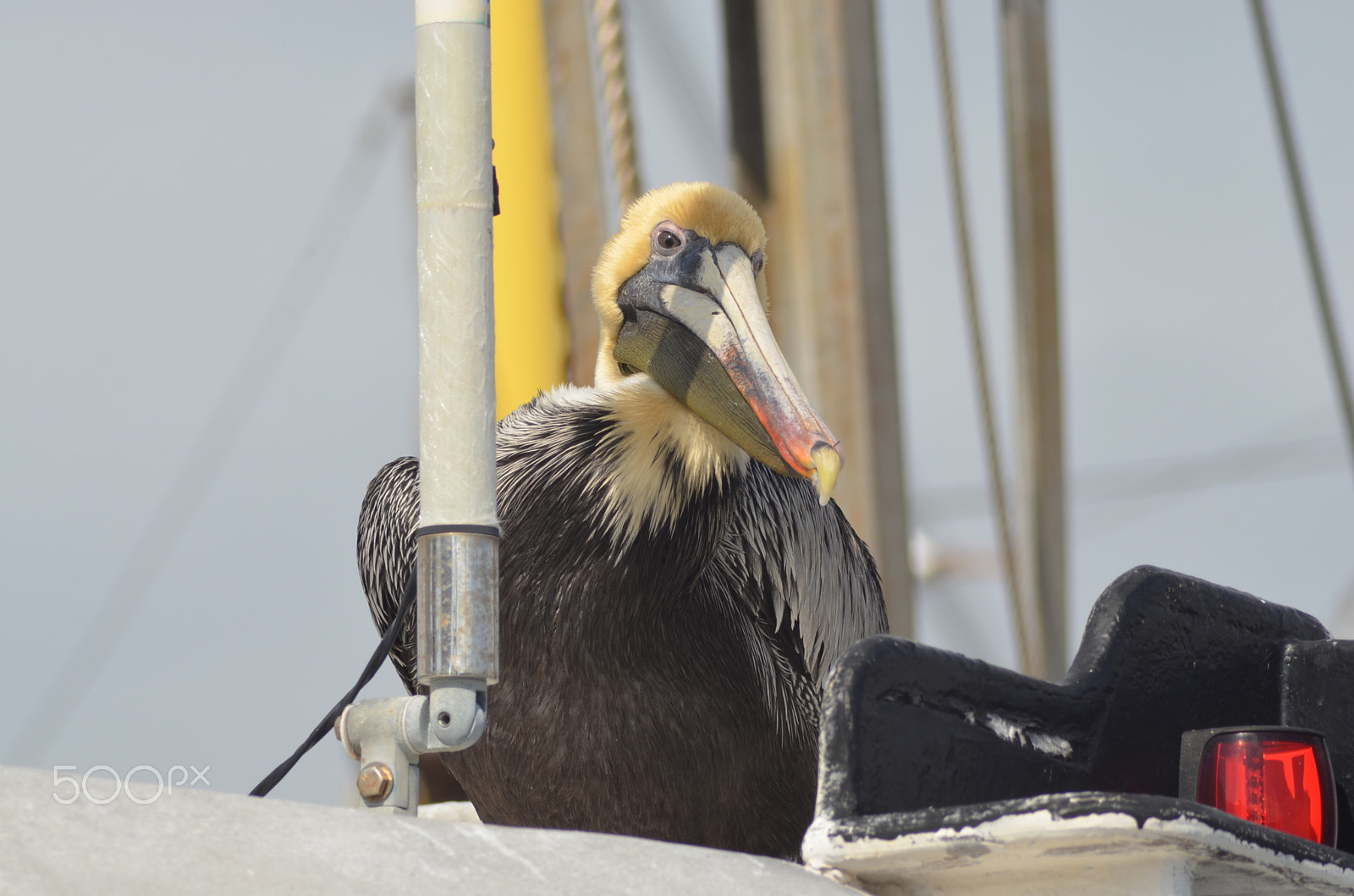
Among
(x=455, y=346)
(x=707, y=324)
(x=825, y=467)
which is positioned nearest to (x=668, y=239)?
(x=707, y=324)

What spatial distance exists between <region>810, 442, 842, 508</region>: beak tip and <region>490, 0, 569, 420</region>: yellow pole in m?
1.86

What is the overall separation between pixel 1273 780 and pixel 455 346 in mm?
1071

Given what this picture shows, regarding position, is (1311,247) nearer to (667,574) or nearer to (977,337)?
(977,337)

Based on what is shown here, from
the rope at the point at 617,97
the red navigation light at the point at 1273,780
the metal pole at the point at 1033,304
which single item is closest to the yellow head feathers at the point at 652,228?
the rope at the point at 617,97

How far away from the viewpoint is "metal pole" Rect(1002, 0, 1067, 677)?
21.6 feet

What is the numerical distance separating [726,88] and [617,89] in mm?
1303

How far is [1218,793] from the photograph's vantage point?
1.89 m

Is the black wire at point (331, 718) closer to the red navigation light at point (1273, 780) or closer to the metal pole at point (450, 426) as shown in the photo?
the metal pole at point (450, 426)

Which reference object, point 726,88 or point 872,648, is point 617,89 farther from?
point 872,648

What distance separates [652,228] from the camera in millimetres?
3775

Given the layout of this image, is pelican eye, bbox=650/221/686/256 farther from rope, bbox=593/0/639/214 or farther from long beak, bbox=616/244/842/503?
rope, bbox=593/0/639/214

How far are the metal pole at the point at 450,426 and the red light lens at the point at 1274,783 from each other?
2.81ft

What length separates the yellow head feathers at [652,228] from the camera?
3.70 meters

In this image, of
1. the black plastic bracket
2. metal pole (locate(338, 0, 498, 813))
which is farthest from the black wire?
the black plastic bracket
